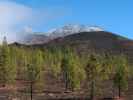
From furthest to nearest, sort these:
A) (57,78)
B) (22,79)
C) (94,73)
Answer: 1. (57,78)
2. (22,79)
3. (94,73)

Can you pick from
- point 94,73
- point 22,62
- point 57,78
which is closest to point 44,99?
point 94,73

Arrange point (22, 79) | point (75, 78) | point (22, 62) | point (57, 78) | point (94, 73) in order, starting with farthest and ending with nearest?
point (22, 62) → point (57, 78) → point (22, 79) → point (75, 78) → point (94, 73)

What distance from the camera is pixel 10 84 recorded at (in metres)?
126

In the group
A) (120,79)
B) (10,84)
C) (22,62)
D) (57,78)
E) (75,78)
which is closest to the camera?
(120,79)

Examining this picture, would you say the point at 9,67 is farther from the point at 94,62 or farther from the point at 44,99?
the point at 94,62

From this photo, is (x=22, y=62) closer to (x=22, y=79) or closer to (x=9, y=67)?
(x=22, y=79)

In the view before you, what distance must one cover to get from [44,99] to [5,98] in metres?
10.3

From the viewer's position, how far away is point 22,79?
150625 millimetres

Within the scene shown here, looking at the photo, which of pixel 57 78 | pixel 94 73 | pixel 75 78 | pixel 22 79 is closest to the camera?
pixel 94 73

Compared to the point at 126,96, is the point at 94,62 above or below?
above

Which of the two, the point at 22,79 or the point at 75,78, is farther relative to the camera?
the point at 22,79

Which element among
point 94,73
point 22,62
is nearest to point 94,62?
point 94,73

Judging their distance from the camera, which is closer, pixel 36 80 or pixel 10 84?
pixel 36 80

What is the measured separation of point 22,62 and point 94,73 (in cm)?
9306
